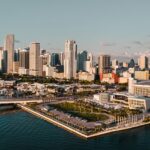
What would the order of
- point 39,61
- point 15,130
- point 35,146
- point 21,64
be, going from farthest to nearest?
1. point 21,64
2. point 39,61
3. point 15,130
4. point 35,146

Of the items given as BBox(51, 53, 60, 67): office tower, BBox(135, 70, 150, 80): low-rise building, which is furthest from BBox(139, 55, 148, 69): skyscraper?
BBox(135, 70, 150, 80): low-rise building

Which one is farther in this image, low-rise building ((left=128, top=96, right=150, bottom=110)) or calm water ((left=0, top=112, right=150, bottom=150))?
low-rise building ((left=128, top=96, right=150, bottom=110))

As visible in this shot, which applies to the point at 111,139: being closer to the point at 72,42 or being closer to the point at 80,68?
the point at 72,42

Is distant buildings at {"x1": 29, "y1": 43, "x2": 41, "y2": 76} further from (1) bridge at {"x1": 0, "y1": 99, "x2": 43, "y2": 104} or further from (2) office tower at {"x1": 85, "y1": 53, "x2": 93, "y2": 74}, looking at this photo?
(1) bridge at {"x1": 0, "y1": 99, "x2": 43, "y2": 104}

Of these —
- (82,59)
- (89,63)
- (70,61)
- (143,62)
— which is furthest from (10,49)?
(143,62)

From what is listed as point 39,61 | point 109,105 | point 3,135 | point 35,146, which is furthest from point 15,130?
point 39,61

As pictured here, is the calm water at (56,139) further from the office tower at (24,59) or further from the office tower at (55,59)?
the office tower at (55,59)

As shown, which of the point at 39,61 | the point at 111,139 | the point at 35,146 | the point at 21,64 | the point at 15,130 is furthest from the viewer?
the point at 21,64
